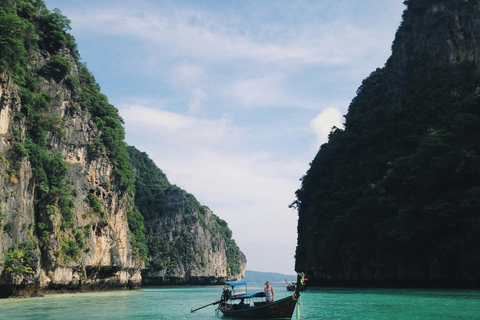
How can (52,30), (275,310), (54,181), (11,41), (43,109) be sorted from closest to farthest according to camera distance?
(275,310) → (11,41) → (54,181) → (43,109) → (52,30)

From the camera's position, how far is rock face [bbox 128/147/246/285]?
290ft

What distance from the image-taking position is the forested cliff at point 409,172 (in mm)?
33250

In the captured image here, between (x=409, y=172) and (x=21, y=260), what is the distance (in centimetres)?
2971

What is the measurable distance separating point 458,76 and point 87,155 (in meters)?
37.7

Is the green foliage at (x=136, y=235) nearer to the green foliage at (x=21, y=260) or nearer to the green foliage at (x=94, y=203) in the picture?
the green foliage at (x=94, y=203)

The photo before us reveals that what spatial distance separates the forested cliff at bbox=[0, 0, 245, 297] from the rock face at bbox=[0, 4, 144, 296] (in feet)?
0.27

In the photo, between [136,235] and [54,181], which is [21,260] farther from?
[136,235]

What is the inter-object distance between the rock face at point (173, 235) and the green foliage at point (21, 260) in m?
55.1

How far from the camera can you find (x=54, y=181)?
3756 centimetres

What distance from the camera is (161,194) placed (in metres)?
97.8

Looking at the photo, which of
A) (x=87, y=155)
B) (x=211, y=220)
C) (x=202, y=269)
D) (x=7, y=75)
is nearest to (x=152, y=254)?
(x=202, y=269)

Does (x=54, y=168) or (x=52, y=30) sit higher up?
(x=52, y=30)

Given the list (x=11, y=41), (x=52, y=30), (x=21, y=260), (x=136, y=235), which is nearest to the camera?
(x=21, y=260)

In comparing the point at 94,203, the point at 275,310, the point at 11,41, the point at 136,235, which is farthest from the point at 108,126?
the point at 275,310
